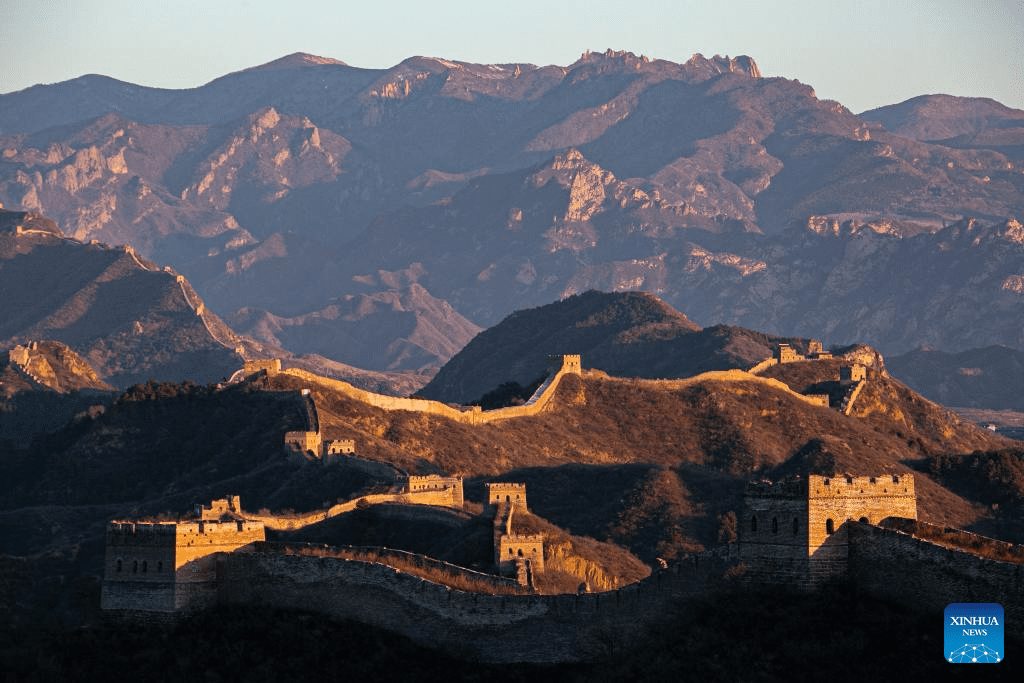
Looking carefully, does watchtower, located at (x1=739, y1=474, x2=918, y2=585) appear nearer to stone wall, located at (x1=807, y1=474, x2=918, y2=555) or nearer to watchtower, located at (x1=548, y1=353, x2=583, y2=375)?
stone wall, located at (x1=807, y1=474, x2=918, y2=555)

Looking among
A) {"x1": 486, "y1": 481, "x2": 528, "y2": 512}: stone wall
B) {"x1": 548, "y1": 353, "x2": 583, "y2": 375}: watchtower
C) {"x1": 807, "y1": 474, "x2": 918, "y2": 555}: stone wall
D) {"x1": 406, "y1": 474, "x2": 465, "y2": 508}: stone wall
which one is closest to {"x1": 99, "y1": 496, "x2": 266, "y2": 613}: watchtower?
{"x1": 807, "y1": 474, "x2": 918, "y2": 555}: stone wall

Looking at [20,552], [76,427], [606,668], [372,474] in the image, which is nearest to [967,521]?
[372,474]

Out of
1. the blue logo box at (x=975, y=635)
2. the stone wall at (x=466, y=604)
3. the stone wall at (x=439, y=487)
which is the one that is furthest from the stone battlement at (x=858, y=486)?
the stone wall at (x=439, y=487)

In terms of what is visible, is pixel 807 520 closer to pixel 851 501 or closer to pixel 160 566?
pixel 851 501

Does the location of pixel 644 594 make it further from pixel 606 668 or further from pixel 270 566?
pixel 270 566

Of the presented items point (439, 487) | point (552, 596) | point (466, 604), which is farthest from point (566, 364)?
point (552, 596)
